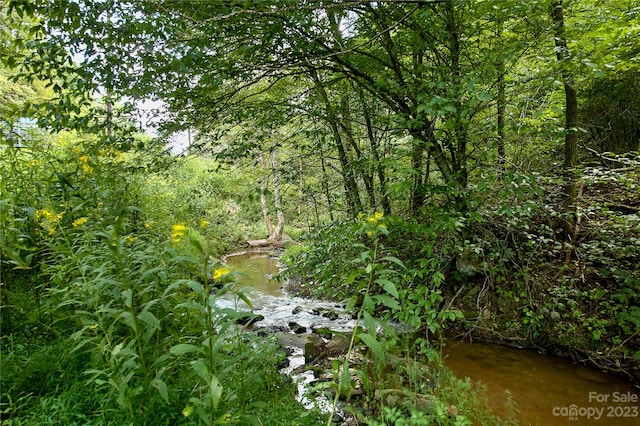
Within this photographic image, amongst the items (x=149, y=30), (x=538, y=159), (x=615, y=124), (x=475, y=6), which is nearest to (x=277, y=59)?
(x=149, y=30)

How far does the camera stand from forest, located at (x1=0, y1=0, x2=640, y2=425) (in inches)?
65.9

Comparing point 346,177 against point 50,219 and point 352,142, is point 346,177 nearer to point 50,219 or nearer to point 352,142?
point 352,142

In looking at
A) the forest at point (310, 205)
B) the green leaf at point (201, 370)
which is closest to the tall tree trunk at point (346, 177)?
the forest at point (310, 205)

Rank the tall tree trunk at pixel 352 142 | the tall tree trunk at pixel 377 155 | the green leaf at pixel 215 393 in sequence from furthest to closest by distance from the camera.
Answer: the tall tree trunk at pixel 352 142, the tall tree trunk at pixel 377 155, the green leaf at pixel 215 393

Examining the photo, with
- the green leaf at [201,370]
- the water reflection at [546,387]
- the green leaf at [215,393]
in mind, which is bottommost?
the water reflection at [546,387]

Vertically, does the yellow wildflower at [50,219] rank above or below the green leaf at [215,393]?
above

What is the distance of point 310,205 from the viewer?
523 centimetres

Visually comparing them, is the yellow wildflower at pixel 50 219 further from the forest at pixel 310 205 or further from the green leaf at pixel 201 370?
the green leaf at pixel 201 370

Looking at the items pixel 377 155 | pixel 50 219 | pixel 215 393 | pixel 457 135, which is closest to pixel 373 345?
pixel 215 393

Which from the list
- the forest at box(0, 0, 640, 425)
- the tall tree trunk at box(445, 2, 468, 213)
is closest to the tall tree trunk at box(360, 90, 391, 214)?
the forest at box(0, 0, 640, 425)

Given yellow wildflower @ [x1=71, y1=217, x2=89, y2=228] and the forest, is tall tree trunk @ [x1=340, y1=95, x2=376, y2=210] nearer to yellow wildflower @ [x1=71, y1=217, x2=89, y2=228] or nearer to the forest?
the forest

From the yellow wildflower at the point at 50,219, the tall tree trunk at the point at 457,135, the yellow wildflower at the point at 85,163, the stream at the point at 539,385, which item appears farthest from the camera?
the tall tree trunk at the point at 457,135

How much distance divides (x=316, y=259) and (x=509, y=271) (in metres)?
2.81

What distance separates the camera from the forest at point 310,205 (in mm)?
1675
